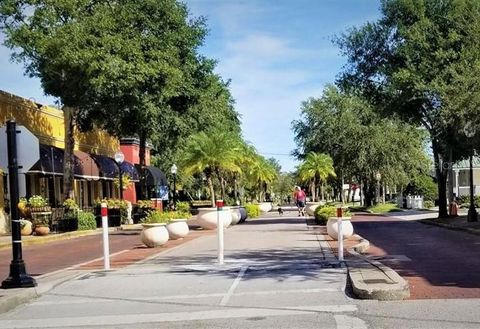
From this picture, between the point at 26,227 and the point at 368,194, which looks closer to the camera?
the point at 26,227

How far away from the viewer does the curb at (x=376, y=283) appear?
929 centimetres

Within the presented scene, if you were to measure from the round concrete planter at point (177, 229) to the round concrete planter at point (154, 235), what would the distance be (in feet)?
8.69

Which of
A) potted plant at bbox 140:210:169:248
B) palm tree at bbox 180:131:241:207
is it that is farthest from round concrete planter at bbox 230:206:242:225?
potted plant at bbox 140:210:169:248

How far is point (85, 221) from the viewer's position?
31406 mm

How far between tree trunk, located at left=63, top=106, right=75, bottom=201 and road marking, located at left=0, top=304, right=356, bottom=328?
77.0ft

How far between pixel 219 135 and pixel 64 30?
9764 millimetres

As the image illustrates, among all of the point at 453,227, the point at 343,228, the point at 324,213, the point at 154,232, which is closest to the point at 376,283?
the point at 343,228

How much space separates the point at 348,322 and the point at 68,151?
2596 centimetres

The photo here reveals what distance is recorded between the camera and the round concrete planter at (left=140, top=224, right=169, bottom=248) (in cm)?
1941

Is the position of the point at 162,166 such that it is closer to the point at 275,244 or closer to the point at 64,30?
the point at 64,30

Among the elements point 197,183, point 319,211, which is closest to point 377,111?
point 319,211

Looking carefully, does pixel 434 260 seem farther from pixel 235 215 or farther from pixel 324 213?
pixel 235 215

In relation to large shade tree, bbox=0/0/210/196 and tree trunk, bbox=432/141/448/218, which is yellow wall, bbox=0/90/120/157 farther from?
tree trunk, bbox=432/141/448/218

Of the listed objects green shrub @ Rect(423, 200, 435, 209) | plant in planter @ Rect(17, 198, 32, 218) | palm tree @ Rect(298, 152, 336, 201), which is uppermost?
palm tree @ Rect(298, 152, 336, 201)
